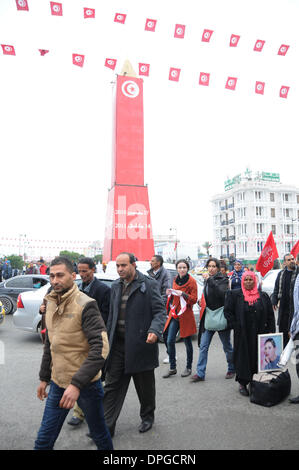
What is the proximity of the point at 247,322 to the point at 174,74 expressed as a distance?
435 inches

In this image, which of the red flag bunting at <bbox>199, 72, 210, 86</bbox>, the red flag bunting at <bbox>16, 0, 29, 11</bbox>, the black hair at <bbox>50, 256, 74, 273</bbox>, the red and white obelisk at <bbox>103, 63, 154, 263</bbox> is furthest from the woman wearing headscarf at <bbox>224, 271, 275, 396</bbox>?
the red and white obelisk at <bbox>103, 63, 154, 263</bbox>

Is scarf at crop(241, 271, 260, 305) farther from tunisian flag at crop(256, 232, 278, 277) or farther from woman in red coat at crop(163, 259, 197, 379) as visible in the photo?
tunisian flag at crop(256, 232, 278, 277)

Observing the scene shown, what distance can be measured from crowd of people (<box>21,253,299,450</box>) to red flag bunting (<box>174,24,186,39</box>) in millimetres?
8132

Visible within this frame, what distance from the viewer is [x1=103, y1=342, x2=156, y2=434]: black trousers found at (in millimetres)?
3388

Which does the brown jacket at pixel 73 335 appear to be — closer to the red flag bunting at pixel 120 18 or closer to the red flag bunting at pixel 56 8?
the red flag bunting at pixel 56 8

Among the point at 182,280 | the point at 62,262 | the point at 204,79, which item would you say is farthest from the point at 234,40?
the point at 62,262

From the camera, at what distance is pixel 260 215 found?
57.2m

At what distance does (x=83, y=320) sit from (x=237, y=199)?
195 feet

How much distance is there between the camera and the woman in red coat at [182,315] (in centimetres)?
534

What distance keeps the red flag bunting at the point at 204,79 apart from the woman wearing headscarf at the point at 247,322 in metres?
10.2

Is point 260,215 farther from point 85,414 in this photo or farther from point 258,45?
point 85,414

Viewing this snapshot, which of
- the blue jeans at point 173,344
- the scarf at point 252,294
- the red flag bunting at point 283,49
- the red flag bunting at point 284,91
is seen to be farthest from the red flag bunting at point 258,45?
the blue jeans at point 173,344

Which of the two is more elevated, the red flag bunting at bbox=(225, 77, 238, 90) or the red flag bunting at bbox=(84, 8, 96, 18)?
the red flag bunting at bbox=(84, 8, 96, 18)
